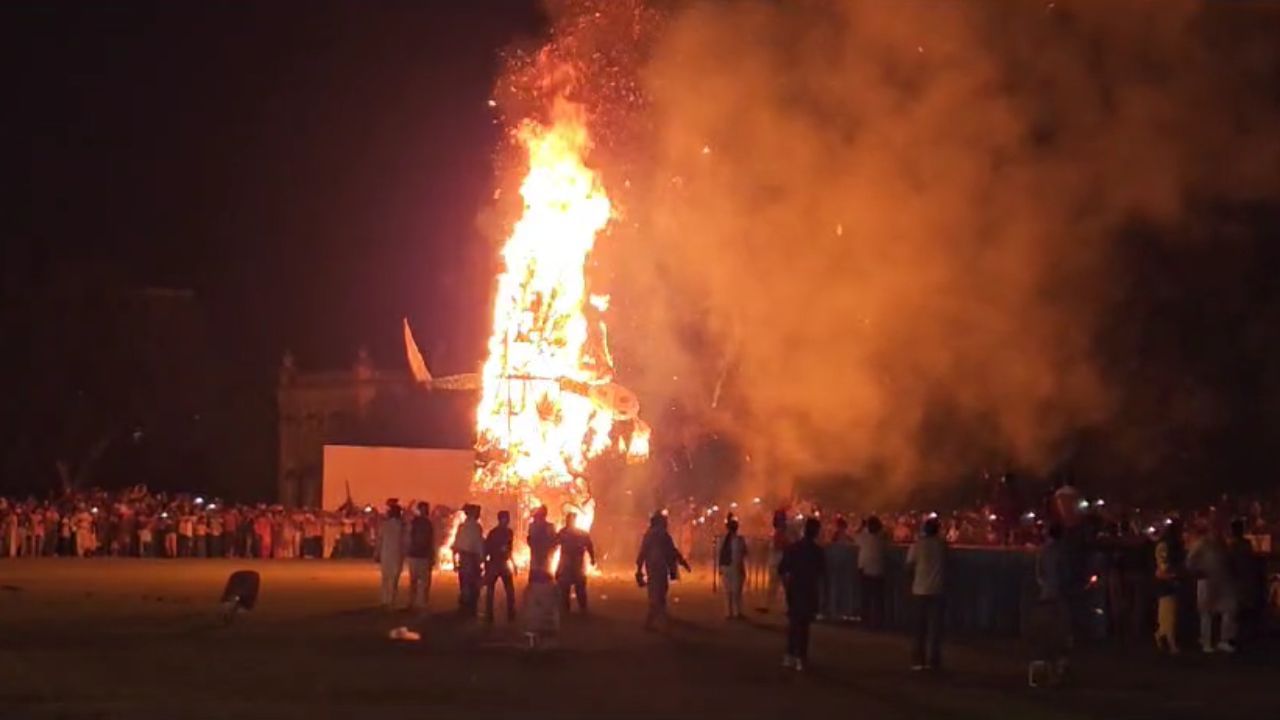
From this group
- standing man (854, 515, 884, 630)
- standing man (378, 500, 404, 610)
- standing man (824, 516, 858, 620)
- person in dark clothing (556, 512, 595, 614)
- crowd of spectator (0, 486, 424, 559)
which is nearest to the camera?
standing man (854, 515, 884, 630)

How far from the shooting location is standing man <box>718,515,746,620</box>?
2741 cm

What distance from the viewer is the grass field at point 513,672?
1658cm

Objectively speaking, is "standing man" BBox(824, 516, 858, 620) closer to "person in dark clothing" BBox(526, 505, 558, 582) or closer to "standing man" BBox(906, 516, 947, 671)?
"person in dark clothing" BBox(526, 505, 558, 582)

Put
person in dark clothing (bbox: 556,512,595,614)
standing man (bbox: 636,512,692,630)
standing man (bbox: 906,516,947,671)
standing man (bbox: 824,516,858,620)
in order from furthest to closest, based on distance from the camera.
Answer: standing man (bbox: 824,516,858,620)
person in dark clothing (bbox: 556,512,595,614)
standing man (bbox: 636,512,692,630)
standing man (bbox: 906,516,947,671)

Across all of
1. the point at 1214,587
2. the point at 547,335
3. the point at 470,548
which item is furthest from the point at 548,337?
the point at 1214,587

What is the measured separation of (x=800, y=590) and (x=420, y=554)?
812cm

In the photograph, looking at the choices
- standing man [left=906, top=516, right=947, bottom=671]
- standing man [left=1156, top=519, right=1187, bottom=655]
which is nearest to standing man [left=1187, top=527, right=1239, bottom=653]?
standing man [left=1156, top=519, right=1187, bottom=655]

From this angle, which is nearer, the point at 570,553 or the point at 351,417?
the point at 570,553

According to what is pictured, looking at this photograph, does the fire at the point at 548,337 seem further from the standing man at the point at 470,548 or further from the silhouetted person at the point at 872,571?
the silhouetted person at the point at 872,571

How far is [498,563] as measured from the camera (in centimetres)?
2547

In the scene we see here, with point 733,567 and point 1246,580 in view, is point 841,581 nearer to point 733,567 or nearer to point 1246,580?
point 733,567

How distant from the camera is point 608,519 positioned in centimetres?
4350

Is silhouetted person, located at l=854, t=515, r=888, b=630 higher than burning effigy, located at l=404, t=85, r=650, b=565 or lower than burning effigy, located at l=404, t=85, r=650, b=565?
lower

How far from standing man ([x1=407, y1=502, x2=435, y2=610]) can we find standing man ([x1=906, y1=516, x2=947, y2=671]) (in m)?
8.52
